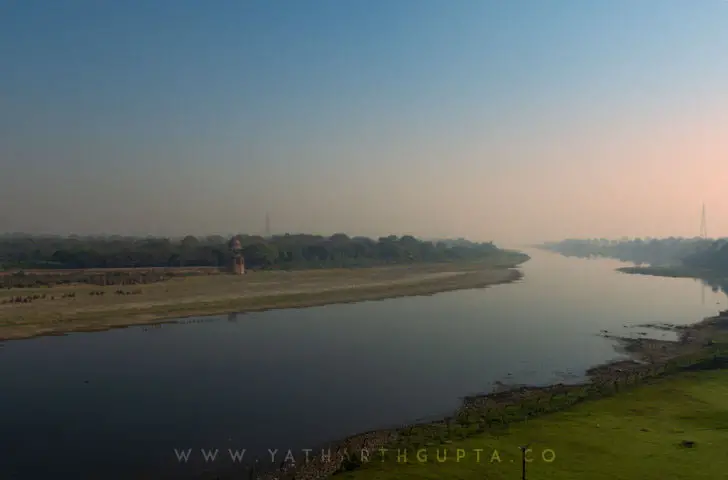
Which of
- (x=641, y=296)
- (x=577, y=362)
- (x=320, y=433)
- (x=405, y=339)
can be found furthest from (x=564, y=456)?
(x=641, y=296)

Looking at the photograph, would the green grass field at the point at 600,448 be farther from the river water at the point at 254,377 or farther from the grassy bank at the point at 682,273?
the grassy bank at the point at 682,273

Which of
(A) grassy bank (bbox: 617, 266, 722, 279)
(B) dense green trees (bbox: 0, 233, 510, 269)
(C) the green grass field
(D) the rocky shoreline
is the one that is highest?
(B) dense green trees (bbox: 0, 233, 510, 269)

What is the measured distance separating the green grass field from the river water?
150 inches

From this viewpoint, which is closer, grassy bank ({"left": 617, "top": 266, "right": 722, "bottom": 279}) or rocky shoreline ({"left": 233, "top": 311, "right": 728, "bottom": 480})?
rocky shoreline ({"left": 233, "top": 311, "right": 728, "bottom": 480})

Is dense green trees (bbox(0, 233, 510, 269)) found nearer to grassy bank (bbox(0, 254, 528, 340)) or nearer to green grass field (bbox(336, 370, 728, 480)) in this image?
grassy bank (bbox(0, 254, 528, 340))

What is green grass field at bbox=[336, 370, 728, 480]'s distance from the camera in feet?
32.1

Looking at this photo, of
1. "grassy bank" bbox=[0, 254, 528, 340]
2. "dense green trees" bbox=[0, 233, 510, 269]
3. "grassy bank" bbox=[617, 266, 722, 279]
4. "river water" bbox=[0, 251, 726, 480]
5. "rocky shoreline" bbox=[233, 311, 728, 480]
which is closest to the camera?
"rocky shoreline" bbox=[233, 311, 728, 480]

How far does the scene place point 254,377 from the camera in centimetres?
1992

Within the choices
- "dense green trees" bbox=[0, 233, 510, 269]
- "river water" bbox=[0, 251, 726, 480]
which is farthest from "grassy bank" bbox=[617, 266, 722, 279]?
"river water" bbox=[0, 251, 726, 480]

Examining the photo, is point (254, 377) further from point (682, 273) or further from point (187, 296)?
point (682, 273)

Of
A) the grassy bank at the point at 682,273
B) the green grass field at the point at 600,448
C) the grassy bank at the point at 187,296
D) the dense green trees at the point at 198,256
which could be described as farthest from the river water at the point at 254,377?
the grassy bank at the point at 682,273

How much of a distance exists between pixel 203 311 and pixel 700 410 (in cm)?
3079

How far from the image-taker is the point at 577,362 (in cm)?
2281

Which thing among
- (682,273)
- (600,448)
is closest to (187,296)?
(600,448)
